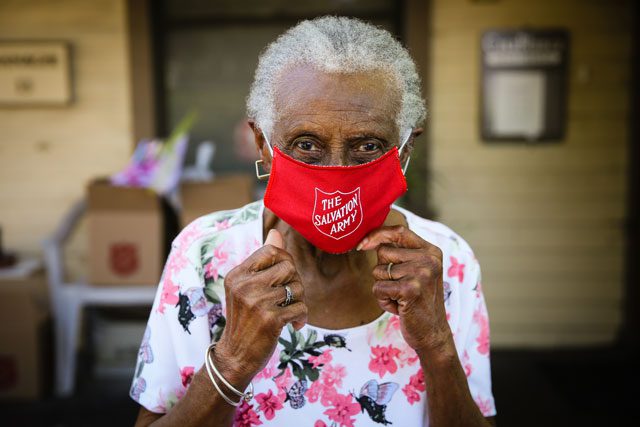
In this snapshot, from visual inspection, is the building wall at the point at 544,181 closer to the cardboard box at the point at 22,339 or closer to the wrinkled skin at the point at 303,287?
the cardboard box at the point at 22,339

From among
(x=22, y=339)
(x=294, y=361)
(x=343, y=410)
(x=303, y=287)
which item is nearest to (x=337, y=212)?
(x=303, y=287)

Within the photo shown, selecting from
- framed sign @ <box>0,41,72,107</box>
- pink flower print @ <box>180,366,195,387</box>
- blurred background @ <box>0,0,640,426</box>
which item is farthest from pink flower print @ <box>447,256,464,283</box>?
framed sign @ <box>0,41,72,107</box>

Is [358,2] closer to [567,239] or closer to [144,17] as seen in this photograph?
[144,17]

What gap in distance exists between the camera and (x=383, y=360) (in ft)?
5.10

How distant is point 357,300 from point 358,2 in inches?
133

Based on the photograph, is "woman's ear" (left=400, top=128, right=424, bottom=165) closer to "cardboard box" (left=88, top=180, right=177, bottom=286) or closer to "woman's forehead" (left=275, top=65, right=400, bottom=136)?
"woman's forehead" (left=275, top=65, right=400, bottom=136)

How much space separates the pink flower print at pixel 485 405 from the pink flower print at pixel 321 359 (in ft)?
1.39

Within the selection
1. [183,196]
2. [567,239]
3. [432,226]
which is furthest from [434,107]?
[432,226]

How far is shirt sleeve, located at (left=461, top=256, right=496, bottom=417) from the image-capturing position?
1.60 metres

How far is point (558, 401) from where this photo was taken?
3973 mm

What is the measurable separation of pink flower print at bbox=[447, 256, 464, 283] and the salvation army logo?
394 mm

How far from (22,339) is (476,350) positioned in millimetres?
3190

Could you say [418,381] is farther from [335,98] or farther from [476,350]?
[335,98]

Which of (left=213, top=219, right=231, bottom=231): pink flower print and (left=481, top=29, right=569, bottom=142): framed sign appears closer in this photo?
(left=213, top=219, right=231, bottom=231): pink flower print
